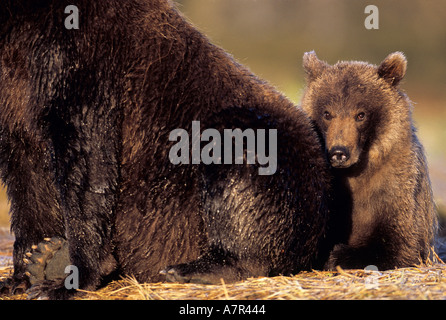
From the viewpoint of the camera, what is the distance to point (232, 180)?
175 inches

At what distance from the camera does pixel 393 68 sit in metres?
5.80

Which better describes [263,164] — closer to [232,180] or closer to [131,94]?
[232,180]

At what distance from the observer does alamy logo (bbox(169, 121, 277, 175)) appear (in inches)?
177

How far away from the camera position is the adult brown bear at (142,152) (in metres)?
4.42

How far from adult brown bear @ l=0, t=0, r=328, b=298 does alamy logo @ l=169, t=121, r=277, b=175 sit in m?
0.05

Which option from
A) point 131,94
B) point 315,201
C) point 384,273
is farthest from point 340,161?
point 131,94

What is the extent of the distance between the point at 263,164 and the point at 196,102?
664mm

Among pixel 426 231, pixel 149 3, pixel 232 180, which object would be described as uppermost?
pixel 149 3

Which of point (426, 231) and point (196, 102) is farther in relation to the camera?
point (426, 231)

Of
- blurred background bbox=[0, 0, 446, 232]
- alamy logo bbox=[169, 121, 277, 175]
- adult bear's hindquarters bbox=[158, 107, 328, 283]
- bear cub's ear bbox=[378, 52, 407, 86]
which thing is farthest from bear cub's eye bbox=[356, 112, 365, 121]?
blurred background bbox=[0, 0, 446, 232]

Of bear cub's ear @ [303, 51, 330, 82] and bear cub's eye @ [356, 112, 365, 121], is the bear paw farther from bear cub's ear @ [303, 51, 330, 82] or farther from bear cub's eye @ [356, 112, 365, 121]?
bear cub's ear @ [303, 51, 330, 82]

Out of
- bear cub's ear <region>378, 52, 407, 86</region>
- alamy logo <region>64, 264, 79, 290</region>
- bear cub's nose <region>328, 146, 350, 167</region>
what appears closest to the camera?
alamy logo <region>64, 264, 79, 290</region>
